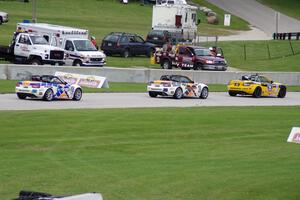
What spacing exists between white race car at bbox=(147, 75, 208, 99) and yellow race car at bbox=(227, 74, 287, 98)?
8.04 ft

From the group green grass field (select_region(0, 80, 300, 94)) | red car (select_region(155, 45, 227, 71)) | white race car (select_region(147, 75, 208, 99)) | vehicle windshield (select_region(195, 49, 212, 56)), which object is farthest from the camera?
vehicle windshield (select_region(195, 49, 212, 56))

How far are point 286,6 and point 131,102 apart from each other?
231 ft

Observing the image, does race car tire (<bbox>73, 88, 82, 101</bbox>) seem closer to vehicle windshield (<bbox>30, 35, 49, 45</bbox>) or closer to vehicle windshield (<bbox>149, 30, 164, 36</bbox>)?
vehicle windshield (<bbox>30, 35, 49, 45</bbox>)

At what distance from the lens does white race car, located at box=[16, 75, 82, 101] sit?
103 feet

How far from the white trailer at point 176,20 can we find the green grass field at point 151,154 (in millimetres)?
32606

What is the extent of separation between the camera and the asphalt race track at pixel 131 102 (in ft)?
98.3

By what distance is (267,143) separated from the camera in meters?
23.6

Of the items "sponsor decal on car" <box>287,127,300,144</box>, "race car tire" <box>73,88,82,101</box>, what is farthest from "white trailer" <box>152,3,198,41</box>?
"sponsor decal on car" <box>287,127,300,144</box>

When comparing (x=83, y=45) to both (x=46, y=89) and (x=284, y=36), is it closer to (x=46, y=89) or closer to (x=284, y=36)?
(x=46, y=89)

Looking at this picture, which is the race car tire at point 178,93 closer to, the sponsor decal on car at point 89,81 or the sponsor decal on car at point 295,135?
the sponsor decal on car at point 89,81

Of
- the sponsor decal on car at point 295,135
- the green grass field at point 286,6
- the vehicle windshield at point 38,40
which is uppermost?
the green grass field at point 286,6

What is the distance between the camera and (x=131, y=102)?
108 ft

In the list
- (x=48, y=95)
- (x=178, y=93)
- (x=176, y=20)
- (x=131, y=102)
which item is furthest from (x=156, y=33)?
(x=48, y=95)

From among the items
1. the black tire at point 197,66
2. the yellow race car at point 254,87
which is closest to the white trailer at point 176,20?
the black tire at point 197,66
